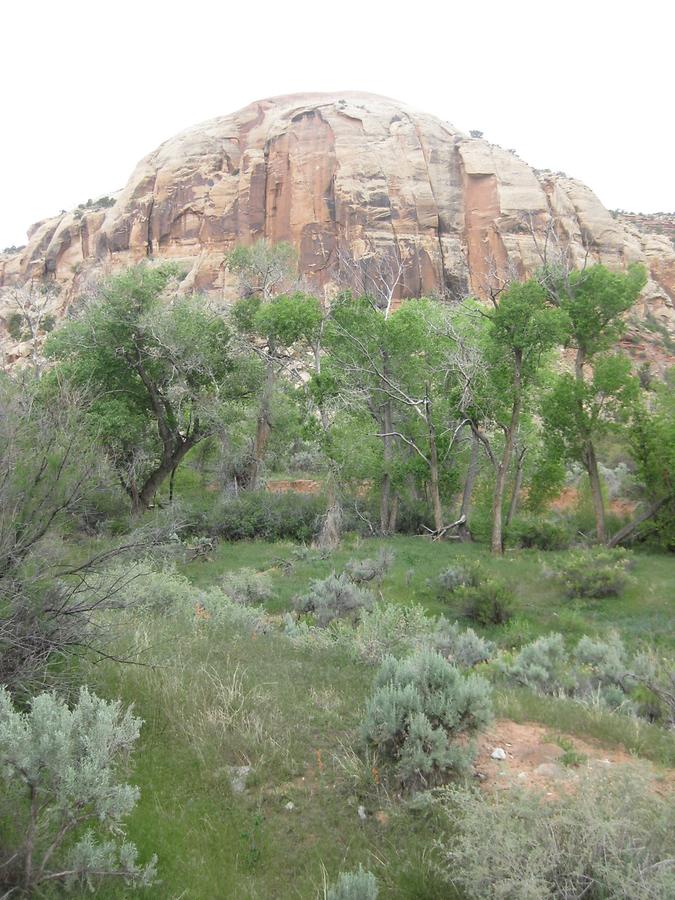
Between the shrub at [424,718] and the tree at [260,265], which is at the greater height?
the tree at [260,265]

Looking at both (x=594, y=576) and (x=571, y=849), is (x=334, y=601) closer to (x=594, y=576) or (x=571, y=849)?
(x=594, y=576)

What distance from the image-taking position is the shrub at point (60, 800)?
2578 mm

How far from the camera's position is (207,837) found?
10.4 ft

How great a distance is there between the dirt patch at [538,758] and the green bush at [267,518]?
14273 mm

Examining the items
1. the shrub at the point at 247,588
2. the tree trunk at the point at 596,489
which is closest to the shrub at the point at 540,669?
the shrub at the point at 247,588

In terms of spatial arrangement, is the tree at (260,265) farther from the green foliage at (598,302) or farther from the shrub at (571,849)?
the shrub at (571,849)

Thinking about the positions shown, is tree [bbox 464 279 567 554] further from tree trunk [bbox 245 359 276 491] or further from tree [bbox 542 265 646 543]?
tree trunk [bbox 245 359 276 491]

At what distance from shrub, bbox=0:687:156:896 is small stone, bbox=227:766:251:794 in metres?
0.80

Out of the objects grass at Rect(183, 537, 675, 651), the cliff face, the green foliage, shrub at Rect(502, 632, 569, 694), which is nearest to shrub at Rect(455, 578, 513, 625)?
grass at Rect(183, 537, 675, 651)

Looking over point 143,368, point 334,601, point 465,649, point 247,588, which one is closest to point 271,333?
point 143,368

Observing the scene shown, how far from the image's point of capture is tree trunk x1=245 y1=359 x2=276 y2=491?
21.7 meters

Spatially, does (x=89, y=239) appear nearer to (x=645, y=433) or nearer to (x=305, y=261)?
(x=305, y=261)

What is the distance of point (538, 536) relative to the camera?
1706cm

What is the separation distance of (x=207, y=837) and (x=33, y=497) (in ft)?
10.3
